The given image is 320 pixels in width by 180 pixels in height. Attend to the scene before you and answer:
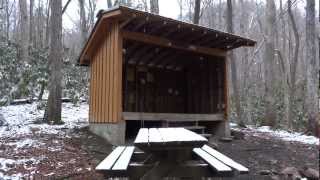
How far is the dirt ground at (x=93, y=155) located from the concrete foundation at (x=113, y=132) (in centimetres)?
17

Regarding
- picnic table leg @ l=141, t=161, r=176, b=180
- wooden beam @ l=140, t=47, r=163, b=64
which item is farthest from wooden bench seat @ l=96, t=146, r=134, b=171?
wooden beam @ l=140, t=47, r=163, b=64

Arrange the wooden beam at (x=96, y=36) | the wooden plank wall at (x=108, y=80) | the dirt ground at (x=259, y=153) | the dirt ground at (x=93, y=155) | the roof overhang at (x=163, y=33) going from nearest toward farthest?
the dirt ground at (x=93, y=155) < the dirt ground at (x=259, y=153) < the roof overhang at (x=163, y=33) < the wooden beam at (x=96, y=36) < the wooden plank wall at (x=108, y=80)

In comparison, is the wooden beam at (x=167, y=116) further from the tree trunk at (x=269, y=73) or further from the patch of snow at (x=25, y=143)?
the tree trunk at (x=269, y=73)

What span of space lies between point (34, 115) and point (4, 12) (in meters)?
20.5

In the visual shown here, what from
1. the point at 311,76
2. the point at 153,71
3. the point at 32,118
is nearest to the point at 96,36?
the point at 153,71

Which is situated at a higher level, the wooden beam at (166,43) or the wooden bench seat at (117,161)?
the wooden beam at (166,43)

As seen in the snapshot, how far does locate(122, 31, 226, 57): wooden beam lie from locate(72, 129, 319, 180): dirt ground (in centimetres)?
270

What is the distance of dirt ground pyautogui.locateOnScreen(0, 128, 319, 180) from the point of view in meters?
7.30

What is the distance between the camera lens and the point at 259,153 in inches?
376

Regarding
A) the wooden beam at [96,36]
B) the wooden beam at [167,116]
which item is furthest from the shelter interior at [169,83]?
the wooden beam at [96,36]

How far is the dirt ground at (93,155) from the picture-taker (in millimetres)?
7297

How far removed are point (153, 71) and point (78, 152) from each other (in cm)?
603

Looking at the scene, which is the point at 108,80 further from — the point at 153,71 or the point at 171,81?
the point at 171,81

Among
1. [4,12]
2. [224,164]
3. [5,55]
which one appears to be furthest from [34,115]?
[4,12]
